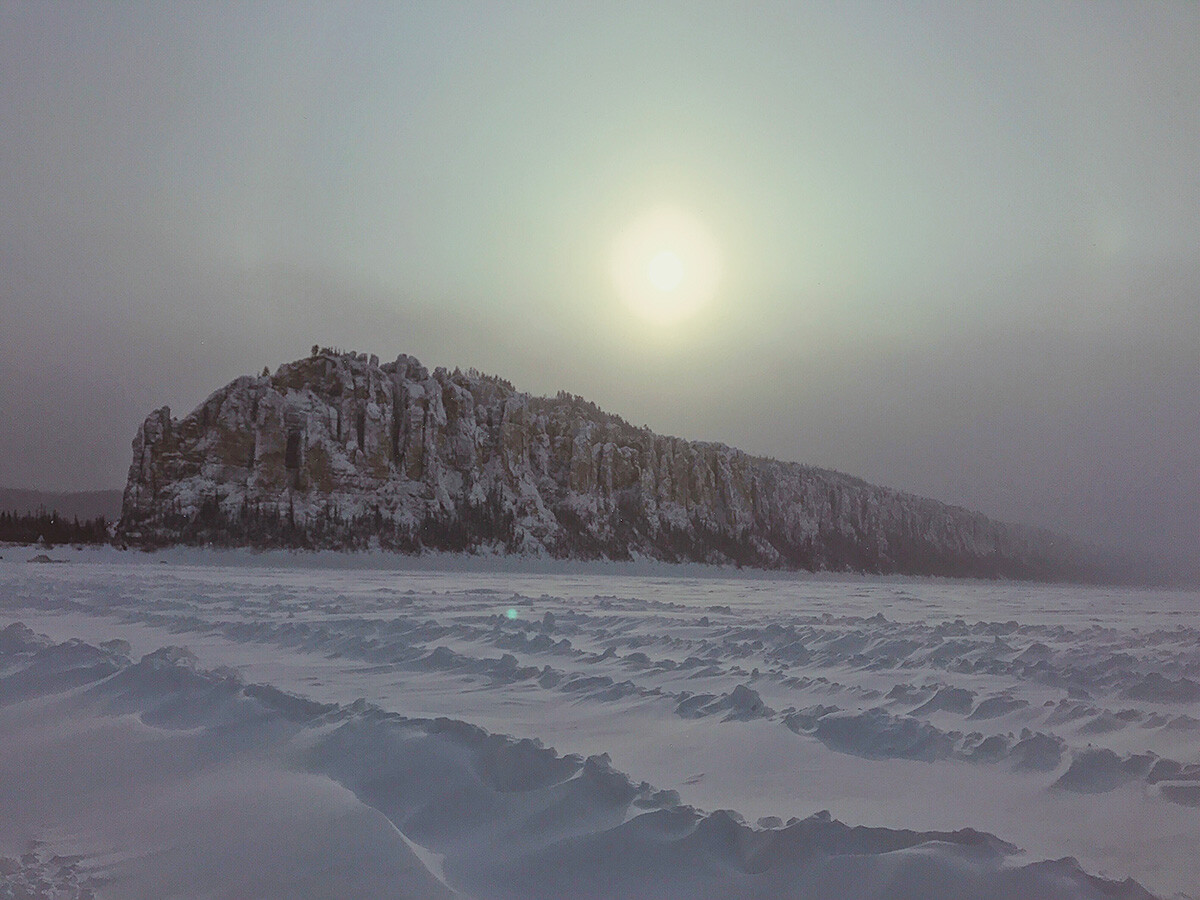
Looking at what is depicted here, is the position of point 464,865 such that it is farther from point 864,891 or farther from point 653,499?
point 653,499

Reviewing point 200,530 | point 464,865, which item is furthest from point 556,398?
point 464,865

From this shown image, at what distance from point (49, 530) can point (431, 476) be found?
2824 cm

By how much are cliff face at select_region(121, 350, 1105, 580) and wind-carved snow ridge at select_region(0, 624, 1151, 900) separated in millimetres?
59784

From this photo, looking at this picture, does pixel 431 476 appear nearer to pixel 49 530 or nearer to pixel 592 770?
pixel 49 530

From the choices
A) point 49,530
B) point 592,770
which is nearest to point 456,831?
point 592,770

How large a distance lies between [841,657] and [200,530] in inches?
2358

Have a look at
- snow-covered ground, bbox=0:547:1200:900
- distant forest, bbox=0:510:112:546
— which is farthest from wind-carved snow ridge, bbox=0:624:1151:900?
distant forest, bbox=0:510:112:546

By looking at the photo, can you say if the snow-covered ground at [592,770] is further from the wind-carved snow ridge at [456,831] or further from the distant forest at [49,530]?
the distant forest at [49,530]

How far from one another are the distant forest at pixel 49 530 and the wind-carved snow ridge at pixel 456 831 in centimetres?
5609

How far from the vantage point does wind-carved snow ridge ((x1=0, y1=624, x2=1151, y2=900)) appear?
3041mm

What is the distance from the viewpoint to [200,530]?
58969 mm

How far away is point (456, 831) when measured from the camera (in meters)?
3.67

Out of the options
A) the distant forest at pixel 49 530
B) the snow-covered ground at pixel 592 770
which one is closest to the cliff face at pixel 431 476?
the distant forest at pixel 49 530

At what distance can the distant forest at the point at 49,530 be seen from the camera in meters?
51.6
